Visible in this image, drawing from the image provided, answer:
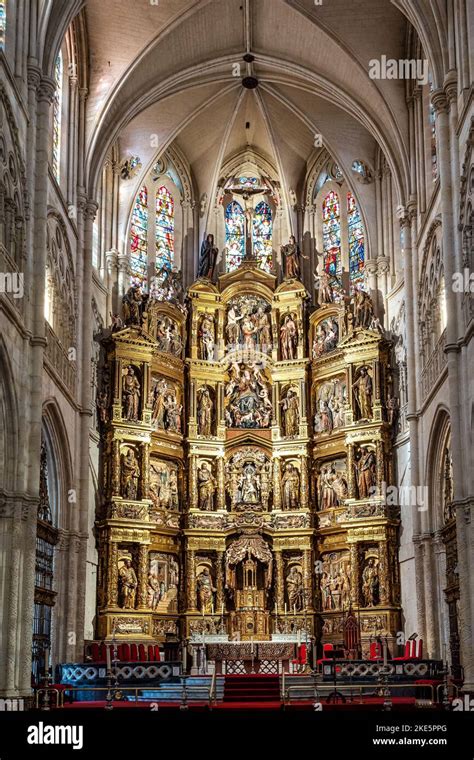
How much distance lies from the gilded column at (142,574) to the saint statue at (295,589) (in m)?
5.28

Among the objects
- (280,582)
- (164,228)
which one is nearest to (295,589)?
(280,582)

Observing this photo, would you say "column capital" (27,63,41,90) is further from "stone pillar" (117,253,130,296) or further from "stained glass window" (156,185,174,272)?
"stained glass window" (156,185,174,272)

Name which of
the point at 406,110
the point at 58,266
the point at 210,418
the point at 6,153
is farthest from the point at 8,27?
the point at 210,418

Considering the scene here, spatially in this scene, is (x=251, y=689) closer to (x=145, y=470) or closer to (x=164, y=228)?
(x=145, y=470)

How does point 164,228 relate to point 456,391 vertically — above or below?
above

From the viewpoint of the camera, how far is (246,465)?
37.9m

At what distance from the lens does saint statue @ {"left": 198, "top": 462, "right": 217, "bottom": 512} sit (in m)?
37.0

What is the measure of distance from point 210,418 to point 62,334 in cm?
913

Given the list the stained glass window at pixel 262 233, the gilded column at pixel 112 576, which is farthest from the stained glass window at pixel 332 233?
the gilded column at pixel 112 576

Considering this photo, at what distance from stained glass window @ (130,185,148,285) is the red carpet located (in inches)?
725

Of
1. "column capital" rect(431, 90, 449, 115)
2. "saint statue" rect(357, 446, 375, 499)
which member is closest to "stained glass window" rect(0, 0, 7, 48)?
"column capital" rect(431, 90, 449, 115)

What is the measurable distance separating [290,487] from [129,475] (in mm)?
6075

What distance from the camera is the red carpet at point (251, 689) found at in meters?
22.8

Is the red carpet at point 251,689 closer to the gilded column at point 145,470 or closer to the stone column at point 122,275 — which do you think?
the gilded column at point 145,470
